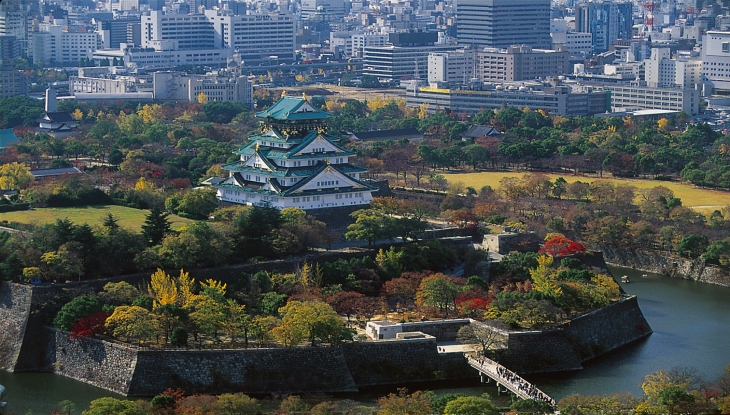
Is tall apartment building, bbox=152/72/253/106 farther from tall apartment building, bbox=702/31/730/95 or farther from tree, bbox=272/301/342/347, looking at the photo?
tree, bbox=272/301/342/347

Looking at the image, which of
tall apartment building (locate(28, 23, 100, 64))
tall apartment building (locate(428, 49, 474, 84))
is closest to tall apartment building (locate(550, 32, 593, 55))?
tall apartment building (locate(428, 49, 474, 84))

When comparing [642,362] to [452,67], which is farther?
[452,67]

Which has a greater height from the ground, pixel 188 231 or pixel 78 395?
pixel 188 231

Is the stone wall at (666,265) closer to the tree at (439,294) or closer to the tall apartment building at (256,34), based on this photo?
the tree at (439,294)

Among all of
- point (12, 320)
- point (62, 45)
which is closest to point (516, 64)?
point (62, 45)

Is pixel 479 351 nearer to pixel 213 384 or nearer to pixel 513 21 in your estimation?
pixel 213 384

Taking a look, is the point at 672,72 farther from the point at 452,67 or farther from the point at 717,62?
the point at 452,67

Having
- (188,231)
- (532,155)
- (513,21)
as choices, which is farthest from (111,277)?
(513,21)

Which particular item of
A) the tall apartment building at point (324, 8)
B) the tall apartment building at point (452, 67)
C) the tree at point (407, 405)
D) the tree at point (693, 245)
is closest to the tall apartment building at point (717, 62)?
the tall apartment building at point (452, 67)
